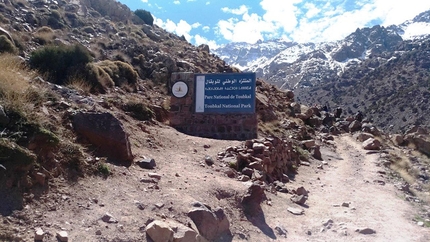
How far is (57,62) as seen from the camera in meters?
13.0

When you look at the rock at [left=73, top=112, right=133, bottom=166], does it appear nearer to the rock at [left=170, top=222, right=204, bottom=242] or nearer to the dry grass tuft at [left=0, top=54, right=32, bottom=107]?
the dry grass tuft at [left=0, top=54, right=32, bottom=107]

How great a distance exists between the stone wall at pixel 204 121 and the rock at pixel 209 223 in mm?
7231

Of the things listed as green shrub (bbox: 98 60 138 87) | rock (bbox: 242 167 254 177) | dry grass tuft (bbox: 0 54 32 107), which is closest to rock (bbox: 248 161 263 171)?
rock (bbox: 242 167 254 177)

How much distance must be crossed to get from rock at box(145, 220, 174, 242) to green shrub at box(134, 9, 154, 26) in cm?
3659

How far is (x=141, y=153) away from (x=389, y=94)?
60.6 metres

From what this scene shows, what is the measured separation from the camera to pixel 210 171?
9.05m

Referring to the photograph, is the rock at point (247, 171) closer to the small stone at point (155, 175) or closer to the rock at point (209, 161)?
the rock at point (209, 161)

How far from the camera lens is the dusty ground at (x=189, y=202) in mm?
5113

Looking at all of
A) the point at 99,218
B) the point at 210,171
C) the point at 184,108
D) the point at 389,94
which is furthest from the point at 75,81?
the point at 389,94

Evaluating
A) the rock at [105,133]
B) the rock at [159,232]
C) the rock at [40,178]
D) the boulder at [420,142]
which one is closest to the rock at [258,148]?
the rock at [105,133]

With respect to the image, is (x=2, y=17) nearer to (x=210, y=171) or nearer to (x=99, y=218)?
(x=210, y=171)

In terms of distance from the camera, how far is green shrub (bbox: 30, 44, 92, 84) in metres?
12.7

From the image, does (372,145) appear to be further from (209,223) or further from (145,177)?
(209,223)

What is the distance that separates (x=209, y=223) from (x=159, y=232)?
1091 mm
